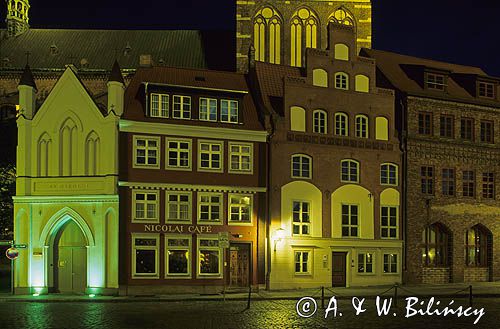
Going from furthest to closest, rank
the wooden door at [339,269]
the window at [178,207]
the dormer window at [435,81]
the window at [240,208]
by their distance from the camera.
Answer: the dormer window at [435,81] < the wooden door at [339,269] < the window at [240,208] < the window at [178,207]

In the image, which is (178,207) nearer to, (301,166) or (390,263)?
(301,166)

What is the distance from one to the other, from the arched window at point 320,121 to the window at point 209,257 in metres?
9.40

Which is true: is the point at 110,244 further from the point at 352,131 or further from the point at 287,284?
the point at 352,131

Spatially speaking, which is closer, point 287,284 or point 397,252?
point 287,284

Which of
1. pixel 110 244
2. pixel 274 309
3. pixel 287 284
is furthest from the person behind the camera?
pixel 287 284

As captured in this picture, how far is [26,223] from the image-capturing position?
41250 mm

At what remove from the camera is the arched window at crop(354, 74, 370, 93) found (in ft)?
157

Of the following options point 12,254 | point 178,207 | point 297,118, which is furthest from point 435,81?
point 12,254

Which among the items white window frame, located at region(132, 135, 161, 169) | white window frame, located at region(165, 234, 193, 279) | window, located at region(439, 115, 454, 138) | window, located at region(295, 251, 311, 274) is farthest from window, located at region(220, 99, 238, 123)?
window, located at region(439, 115, 454, 138)

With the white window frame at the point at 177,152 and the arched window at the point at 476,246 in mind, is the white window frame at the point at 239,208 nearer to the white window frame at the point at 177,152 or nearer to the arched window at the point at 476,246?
the white window frame at the point at 177,152

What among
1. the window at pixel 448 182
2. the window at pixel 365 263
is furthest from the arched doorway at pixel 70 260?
the window at pixel 448 182

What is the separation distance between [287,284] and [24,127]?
55.8ft

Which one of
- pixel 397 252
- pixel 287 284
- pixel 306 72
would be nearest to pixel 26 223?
pixel 287 284

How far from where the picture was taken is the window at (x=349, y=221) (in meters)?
46.3
